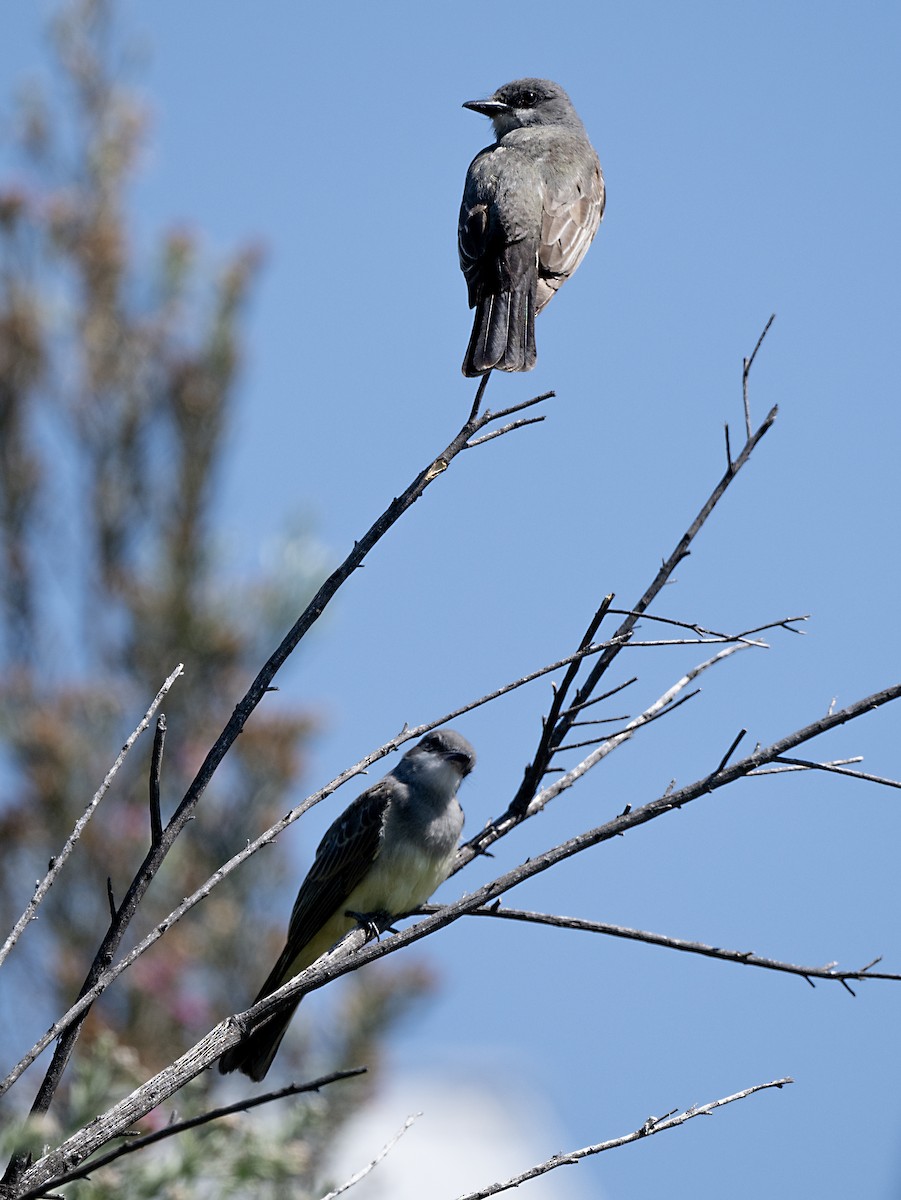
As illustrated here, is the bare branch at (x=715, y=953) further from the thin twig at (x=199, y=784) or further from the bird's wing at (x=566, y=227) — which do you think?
the bird's wing at (x=566, y=227)

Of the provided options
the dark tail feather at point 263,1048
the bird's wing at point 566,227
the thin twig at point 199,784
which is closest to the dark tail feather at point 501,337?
the bird's wing at point 566,227

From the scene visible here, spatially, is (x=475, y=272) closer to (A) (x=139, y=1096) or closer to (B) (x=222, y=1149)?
(B) (x=222, y=1149)

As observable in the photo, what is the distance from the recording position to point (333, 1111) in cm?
694

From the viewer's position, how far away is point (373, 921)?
392 cm

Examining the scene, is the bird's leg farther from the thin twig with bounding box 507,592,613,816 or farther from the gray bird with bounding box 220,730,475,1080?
the thin twig with bounding box 507,592,613,816

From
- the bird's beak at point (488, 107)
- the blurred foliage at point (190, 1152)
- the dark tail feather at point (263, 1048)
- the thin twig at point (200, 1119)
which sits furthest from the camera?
the bird's beak at point (488, 107)

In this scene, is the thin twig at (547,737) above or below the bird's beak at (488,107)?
below

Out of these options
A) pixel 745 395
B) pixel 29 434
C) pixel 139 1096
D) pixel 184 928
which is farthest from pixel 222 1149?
pixel 29 434

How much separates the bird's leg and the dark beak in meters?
2.45

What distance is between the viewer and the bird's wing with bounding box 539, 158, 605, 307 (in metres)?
3.87

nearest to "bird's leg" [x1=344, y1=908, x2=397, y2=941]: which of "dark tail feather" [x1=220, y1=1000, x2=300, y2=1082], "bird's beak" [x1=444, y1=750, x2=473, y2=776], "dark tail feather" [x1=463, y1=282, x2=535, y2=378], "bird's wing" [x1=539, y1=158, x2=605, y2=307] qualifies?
"dark tail feather" [x1=220, y1=1000, x2=300, y2=1082]

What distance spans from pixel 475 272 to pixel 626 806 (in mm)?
2045

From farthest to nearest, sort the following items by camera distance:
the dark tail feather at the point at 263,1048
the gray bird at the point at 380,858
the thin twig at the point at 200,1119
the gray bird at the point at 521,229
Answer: the gray bird at the point at 380,858, the dark tail feather at the point at 263,1048, the gray bird at the point at 521,229, the thin twig at the point at 200,1119

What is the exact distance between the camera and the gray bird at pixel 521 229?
3.38 metres
